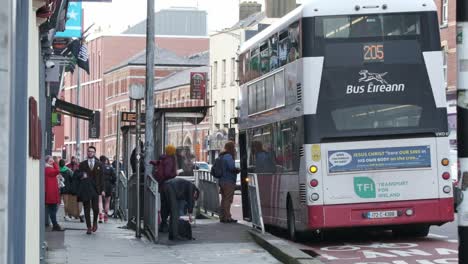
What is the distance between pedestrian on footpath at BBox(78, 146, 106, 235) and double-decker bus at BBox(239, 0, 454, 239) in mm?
6030

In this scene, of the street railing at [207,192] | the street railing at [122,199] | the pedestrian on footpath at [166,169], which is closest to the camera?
the pedestrian on footpath at [166,169]

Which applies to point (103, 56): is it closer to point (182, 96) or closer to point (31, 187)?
point (182, 96)

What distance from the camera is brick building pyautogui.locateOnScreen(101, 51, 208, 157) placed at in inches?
3999

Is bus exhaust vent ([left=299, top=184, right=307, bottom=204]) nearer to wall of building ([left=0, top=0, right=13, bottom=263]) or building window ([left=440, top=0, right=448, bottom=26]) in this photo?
wall of building ([left=0, top=0, right=13, bottom=263])

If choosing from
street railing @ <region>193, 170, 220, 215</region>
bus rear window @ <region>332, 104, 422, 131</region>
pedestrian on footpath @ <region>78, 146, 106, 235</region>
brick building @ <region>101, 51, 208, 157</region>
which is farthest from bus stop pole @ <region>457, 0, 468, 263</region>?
brick building @ <region>101, 51, 208, 157</region>

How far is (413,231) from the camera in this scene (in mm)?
19516

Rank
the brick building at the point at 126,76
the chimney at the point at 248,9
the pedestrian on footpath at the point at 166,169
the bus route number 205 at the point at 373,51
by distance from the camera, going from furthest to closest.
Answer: the brick building at the point at 126,76 < the chimney at the point at 248,9 < the pedestrian on footpath at the point at 166,169 < the bus route number 205 at the point at 373,51

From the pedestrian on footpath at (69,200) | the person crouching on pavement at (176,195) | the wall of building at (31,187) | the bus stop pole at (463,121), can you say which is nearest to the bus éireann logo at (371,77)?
the person crouching on pavement at (176,195)

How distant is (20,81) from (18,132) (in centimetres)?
36

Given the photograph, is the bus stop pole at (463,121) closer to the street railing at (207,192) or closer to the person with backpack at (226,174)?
the person with backpack at (226,174)

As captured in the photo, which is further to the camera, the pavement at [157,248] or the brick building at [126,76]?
the brick building at [126,76]

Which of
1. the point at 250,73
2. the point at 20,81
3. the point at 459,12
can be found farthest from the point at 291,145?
the point at 20,81

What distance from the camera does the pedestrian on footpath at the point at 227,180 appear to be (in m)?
24.6

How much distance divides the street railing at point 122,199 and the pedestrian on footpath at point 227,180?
174 inches
